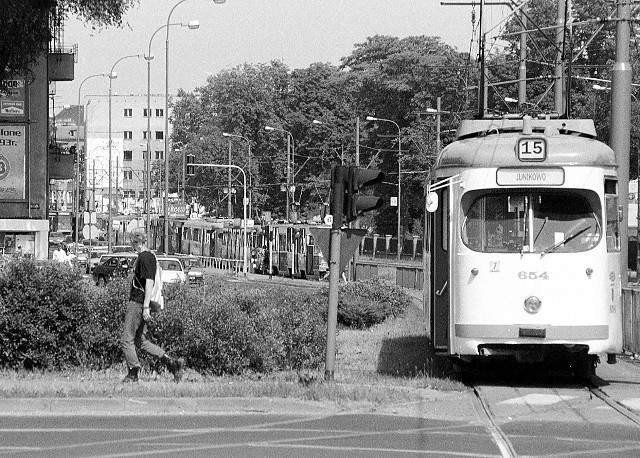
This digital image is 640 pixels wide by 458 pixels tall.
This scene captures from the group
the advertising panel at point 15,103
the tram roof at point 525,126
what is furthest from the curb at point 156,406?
the advertising panel at point 15,103

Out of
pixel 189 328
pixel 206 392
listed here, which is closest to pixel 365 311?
pixel 189 328

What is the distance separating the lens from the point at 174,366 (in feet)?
46.6

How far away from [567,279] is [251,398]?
163 inches

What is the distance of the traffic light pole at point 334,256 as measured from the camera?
13.6 m

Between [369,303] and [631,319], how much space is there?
7.90 m

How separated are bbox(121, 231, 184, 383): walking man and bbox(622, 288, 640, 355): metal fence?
25.3 feet

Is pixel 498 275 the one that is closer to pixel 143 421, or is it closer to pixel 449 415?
pixel 449 415

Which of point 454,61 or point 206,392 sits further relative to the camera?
point 454,61

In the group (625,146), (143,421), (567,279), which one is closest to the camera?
(143,421)

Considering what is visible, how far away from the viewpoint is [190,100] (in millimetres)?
121625

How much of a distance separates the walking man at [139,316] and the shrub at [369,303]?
11.0 meters

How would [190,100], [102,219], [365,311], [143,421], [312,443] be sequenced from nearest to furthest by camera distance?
[312,443] → [143,421] → [365,311] → [102,219] → [190,100]

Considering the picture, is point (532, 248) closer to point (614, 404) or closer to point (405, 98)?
point (614, 404)

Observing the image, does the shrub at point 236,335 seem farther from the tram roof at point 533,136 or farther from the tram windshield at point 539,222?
the tram roof at point 533,136
